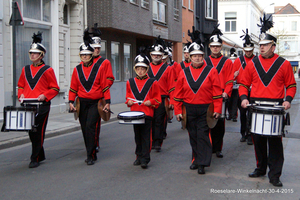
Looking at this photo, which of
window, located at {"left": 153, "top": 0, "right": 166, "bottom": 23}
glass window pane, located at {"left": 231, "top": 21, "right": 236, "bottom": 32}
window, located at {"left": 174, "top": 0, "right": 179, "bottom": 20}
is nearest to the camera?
window, located at {"left": 153, "top": 0, "right": 166, "bottom": 23}

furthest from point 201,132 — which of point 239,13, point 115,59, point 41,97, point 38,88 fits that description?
point 239,13

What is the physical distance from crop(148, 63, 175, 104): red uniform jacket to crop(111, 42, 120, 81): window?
39.1 feet

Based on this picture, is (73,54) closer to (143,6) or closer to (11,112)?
(143,6)

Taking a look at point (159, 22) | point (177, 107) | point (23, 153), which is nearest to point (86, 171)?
point (177, 107)

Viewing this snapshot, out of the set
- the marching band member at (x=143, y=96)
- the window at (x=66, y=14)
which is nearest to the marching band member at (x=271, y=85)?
the marching band member at (x=143, y=96)

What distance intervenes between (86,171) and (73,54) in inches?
415

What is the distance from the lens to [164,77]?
319 inches

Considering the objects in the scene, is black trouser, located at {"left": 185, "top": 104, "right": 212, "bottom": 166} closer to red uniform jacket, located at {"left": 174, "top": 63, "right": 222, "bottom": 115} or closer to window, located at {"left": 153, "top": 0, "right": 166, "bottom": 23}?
red uniform jacket, located at {"left": 174, "top": 63, "right": 222, "bottom": 115}

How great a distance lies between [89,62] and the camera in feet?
22.2

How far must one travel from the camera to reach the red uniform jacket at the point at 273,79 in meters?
5.33

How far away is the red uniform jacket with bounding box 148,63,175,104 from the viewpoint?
317 inches

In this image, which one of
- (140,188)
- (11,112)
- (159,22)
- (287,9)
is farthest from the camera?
(287,9)

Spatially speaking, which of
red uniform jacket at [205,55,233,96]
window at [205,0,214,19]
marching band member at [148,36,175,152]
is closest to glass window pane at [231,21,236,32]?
window at [205,0,214,19]

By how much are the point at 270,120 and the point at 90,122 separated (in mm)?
3056
